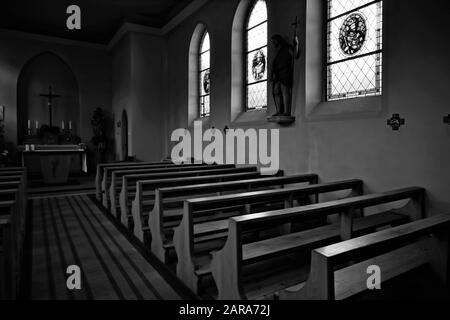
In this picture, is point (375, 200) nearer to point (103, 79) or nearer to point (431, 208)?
point (431, 208)

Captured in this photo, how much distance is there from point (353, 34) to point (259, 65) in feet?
6.35

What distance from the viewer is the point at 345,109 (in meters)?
4.01

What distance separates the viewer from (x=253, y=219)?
197 centimetres

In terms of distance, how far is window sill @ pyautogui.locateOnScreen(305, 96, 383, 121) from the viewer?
11.9 ft

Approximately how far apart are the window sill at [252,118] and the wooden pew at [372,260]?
11.4 ft

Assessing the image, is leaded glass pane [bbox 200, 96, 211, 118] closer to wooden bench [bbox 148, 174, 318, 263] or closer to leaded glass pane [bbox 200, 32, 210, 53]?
leaded glass pane [bbox 200, 32, 210, 53]

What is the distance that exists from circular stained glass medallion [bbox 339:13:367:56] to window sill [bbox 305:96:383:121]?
649 mm

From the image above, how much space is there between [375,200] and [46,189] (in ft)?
22.0

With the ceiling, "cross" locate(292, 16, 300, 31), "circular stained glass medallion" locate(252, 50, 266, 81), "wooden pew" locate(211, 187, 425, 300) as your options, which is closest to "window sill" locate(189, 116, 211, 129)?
"circular stained glass medallion" locate(252, 50, 266, 81)

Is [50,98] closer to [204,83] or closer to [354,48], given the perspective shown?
[204,83]

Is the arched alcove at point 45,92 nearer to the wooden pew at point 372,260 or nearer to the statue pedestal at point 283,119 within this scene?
the statue pedestal at point 283,119

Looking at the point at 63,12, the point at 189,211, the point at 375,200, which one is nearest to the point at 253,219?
the point at 189,211

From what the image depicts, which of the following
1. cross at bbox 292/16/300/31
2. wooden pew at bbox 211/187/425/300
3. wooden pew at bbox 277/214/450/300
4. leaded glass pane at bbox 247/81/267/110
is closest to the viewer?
wooden pew at bbox 277/214/450/300

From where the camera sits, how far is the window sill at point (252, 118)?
17.6ft
